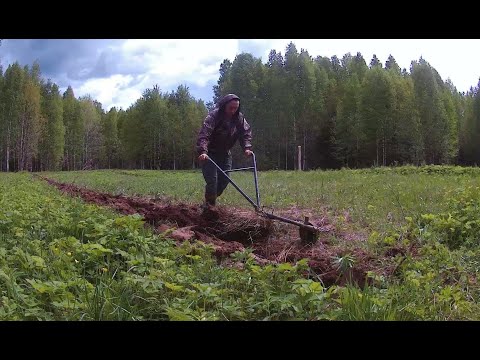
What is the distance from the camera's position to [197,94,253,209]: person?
3816 mm

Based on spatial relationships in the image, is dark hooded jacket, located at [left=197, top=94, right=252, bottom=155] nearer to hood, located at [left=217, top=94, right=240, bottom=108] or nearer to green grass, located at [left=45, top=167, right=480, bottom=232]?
hood, located at [left=217, top=94, right=240, bottom=108]

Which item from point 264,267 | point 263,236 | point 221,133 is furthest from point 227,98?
point 264,267

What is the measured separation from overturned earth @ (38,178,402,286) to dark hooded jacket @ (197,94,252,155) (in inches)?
25.7

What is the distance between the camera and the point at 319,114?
124 inches

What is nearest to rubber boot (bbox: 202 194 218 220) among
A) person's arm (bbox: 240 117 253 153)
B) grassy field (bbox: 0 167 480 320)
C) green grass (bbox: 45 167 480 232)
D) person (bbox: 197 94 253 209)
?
person (bbox: 197 94 253 209)

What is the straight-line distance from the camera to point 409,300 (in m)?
2.15

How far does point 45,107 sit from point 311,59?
2.77 meters

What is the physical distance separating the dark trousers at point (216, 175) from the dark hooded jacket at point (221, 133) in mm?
100

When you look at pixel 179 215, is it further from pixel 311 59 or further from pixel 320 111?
pixel 311 59

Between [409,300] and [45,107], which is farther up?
[45,107]

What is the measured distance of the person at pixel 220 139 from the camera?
382cm

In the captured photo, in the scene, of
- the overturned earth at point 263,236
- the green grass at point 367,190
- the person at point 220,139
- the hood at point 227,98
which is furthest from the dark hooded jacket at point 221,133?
the overturned earth at point 263,236

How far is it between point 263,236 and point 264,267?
4.07 ft
